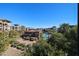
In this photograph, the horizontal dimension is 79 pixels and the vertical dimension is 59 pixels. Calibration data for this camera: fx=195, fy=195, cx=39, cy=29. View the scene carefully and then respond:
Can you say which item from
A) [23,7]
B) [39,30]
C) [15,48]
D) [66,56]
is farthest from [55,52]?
[23,7]

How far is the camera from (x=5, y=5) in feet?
7.26


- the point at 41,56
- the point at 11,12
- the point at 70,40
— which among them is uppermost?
the point at 11,12

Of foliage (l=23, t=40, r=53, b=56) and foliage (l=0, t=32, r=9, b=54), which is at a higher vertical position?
foliage (l=0, t=32, r=9, b=54)

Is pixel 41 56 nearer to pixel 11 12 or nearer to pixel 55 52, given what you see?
pixel 55 52

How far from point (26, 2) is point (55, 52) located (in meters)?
0.65

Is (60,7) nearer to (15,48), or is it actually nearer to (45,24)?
(45,24)

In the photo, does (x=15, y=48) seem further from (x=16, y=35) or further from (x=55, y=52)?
(x=55, y=52)

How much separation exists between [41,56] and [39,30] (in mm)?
297

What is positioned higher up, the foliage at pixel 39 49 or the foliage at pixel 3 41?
the foliage at pixel 3 41

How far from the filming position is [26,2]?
7.14 feet

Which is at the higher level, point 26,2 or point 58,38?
point 26,2

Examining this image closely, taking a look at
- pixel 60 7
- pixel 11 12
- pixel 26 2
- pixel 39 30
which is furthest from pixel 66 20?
pixel 11 12

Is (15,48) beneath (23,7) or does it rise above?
beneath

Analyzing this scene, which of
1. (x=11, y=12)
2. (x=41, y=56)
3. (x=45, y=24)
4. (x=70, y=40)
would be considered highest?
(x=11, y=12)
